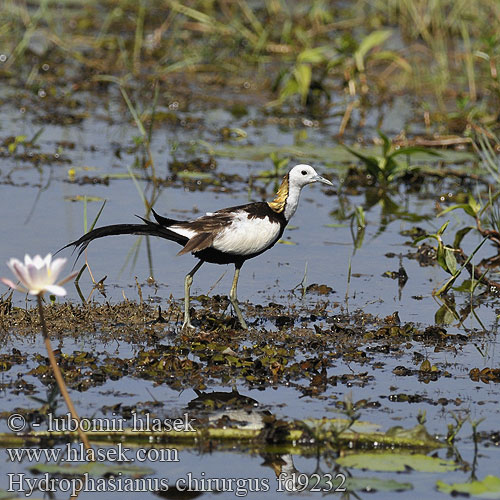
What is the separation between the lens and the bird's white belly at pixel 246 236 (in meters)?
6.50

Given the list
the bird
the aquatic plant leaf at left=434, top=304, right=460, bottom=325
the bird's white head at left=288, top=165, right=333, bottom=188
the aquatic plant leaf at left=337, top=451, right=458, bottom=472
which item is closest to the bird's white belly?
the bird

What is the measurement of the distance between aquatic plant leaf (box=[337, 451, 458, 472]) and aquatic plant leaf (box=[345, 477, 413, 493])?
0.11 m

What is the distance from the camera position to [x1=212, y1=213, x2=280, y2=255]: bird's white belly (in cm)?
650

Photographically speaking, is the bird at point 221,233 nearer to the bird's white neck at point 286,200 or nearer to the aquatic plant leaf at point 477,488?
the bird's white neck at point 286,200

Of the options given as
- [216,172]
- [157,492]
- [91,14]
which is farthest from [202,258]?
[91,14]

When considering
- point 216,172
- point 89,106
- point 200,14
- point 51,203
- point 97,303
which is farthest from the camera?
point 200,14

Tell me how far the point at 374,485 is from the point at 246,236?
245cm

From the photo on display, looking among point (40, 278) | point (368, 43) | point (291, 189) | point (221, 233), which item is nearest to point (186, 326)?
point (221, 233)

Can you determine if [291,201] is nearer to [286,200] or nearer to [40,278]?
[286,200]

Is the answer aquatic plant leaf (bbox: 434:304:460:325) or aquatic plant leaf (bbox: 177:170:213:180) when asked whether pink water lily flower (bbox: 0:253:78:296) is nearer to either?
aquatic plant leaf (bbox: 434:304:460:325)

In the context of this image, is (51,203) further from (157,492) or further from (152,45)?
(152,45)

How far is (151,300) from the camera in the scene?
697cm

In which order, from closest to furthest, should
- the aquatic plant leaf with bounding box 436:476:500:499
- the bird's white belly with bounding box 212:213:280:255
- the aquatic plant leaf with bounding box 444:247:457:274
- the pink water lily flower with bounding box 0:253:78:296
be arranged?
the pink water lily flower with bounding box 0:253:78:296, the aquatic plant leaf with bounding box 436:476:500:499, the bird's white belly with bounding box 212:213:280:255, the aquatic plant leaf with bounding box 444:247:457:274

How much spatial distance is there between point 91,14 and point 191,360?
37.7 ft
